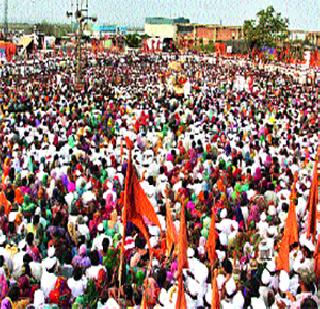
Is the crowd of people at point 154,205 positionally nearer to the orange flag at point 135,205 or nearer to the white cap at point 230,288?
the white cap at point 230,288

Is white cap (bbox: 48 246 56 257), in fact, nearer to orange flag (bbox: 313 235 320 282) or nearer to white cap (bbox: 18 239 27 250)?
white cap (bbox: 18 239 27 250)

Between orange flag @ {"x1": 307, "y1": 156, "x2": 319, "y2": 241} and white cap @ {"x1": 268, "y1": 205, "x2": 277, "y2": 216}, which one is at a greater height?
orange flag @ {"x1": 307, "y1": 156, "x2": 319, "y2": 241}

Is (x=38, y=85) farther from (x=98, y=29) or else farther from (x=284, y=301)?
(x=98, y=29)

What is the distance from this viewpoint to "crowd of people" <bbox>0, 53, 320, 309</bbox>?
5.57 meters

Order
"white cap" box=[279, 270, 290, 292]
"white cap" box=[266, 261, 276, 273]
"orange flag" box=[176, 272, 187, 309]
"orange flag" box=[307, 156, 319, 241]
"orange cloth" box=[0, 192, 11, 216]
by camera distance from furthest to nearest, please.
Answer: "orange cloth" box=[0, 192, 11, 216] < "orange flag" box=[307, 156, 319, 241] < "white cap" box=[266, 261, 276, 273] < "white cap" box=[279, 270, 290, 292] < "orange flag" box=[176, 272, 187, 309]

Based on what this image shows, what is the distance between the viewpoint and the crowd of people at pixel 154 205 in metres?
5.57

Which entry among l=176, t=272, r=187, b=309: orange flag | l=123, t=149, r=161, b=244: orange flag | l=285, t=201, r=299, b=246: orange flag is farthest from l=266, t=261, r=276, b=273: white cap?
l=176, t=272, r=187, b=309: orange flag

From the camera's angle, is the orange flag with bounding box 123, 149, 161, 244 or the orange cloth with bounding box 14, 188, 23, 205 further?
the orange cloth with bounding box 14, 188, 23, 205

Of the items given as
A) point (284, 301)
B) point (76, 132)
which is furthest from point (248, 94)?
point (284, 301)

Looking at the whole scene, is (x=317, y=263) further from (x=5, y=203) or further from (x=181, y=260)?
(x=5, y=203)

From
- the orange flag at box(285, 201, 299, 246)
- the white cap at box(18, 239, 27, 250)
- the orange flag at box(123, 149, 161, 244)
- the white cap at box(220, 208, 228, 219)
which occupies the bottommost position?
the white cap at box(18, 239, 27, 250)

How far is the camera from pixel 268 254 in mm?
6660

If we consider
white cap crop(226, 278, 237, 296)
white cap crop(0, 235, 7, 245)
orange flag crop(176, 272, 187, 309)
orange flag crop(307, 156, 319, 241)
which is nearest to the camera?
orange flag crop(176, 272, 187, 309)

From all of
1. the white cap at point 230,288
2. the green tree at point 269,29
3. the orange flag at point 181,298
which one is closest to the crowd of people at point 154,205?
the white cap at point 230,288
